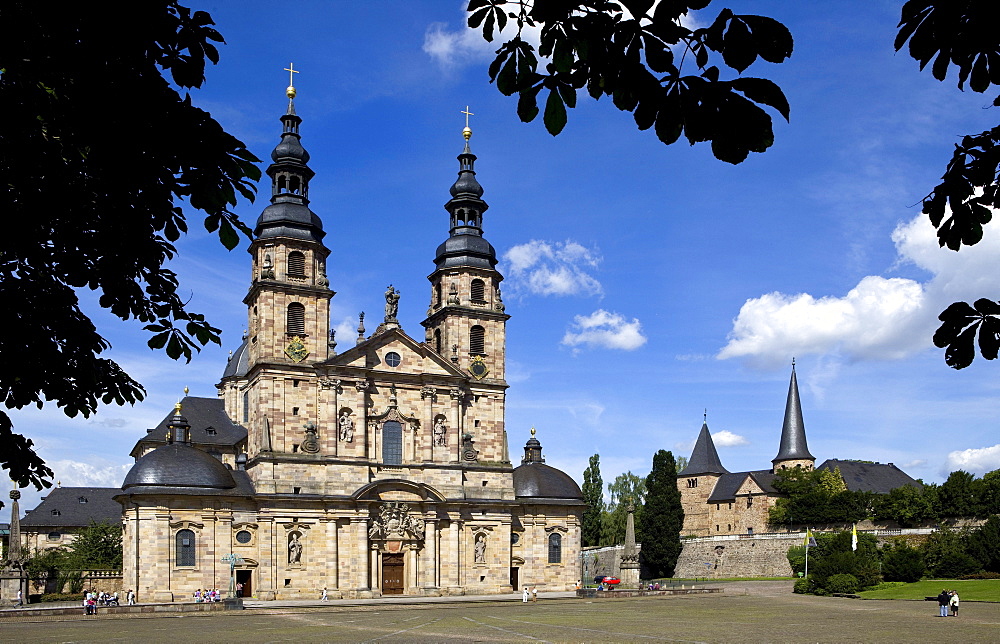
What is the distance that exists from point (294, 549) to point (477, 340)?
18019mm

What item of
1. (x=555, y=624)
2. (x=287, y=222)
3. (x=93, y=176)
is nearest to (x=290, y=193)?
(x=287, y=222)

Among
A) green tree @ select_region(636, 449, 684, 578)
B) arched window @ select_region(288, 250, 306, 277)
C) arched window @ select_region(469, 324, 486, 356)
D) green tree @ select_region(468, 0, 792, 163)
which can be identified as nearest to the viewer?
green tree @ select_region(468, 0, 792, 163)

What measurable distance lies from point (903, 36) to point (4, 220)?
6.68 m

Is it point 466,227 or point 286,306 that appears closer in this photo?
point 286,306

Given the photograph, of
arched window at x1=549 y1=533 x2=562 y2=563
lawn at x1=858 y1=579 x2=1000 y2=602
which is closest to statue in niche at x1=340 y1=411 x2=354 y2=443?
arched window at x1=549 y1=533 x2=562 y2=563

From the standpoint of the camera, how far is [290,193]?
58.2 meters

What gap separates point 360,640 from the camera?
1041 inches

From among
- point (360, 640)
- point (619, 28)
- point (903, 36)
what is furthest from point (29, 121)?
point (360, 640)

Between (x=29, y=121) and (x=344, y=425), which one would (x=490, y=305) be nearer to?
(x=344, y=425)

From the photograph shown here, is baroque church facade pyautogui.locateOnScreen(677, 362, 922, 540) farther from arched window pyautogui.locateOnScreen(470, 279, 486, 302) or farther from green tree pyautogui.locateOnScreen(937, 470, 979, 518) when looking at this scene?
arched window pyautogui.locateOnScreen(470, 279, 486, 302)

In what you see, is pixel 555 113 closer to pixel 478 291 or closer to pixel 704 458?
pixel 478 291

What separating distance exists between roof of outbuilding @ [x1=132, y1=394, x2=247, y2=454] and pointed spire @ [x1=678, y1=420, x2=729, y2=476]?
2016 inches

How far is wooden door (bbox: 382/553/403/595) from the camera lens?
184 ft

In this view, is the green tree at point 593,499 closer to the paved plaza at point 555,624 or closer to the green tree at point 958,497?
the green tree at point 958,497
